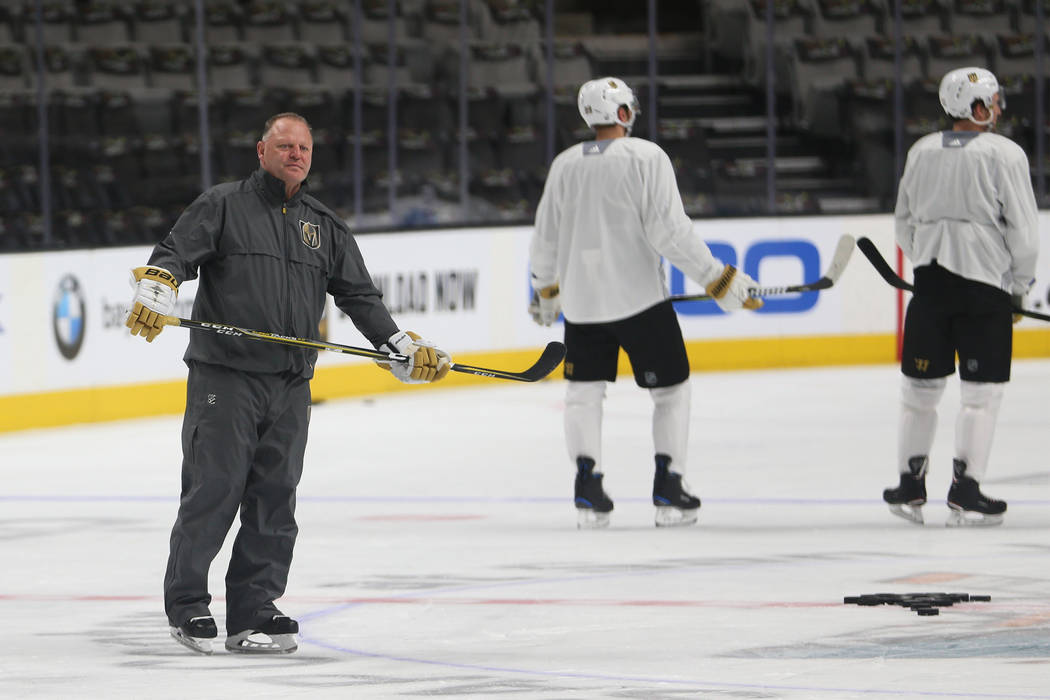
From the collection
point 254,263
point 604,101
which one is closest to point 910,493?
point 604,101

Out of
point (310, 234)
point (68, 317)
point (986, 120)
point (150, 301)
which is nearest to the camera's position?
point (150, 301)

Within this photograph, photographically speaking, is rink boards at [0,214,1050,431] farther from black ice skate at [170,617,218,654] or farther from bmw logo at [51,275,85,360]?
black ice skate at [170,617,218,654]

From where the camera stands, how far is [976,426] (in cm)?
693

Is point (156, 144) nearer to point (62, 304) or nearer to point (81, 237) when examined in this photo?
point (81, 237)

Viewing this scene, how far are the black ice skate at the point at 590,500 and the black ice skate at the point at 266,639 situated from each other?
7.61 ft

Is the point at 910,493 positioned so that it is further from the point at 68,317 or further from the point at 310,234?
the point at 68,317

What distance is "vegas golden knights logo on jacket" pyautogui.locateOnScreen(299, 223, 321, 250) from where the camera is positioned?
4836mm

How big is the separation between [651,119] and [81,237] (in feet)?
12.6

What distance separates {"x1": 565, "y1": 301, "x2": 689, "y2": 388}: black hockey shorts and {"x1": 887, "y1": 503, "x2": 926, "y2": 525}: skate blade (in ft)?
2.79

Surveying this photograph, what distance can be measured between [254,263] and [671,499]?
2586 millimetres

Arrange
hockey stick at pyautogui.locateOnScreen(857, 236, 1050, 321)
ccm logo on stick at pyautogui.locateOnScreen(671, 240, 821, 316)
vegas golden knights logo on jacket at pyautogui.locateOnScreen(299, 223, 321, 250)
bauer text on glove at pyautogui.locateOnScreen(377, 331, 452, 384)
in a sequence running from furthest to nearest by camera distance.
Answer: ccm logo on stick at pyautogui.locateOnScreen(671, 240, 821, 316) → hockey stick at pyautogui.locateOnScreen(857, 236, 1050, 321) → bauer text on glove at pyautogui.locateOnScreen(377, 331, 452, 384) → vegas golden knights logo on jacket at pyautogui.locateOnScreen(299, 223, 321, 250)

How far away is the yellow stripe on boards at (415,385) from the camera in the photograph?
1012 cm

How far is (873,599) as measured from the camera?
544 cm

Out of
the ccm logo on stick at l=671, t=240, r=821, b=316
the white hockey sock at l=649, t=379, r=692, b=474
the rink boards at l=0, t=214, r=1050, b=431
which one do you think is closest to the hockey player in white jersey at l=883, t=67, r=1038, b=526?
the white hockey sock at l=649, t=379, r=692, b=474
